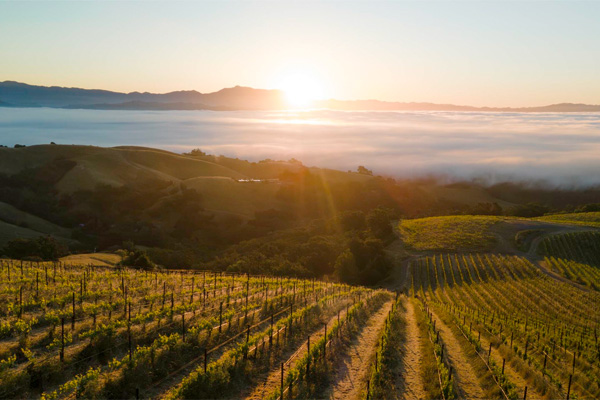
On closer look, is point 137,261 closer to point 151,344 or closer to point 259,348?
point 151,344

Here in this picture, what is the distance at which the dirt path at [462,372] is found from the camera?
1495 cm

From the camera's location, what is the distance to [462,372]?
17.0 metres

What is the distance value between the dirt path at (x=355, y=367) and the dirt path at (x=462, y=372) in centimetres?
340

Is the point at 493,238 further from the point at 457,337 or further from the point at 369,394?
the point at 369,394

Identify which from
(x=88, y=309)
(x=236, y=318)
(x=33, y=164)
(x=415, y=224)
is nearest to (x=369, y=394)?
(x=236, y=318)

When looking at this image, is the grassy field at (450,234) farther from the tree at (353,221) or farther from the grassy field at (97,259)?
the grassy field at (97,259)

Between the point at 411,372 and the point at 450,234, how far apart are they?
2293 inches

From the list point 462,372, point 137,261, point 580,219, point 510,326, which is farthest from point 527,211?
point 462,372

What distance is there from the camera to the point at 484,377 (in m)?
16.1

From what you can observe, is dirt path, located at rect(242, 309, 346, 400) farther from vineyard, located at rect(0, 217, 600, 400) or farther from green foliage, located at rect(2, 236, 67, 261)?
green foliage, located at rect(2, 236, 67, 261)

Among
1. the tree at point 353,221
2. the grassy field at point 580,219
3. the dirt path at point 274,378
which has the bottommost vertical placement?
the tree at point 353,221

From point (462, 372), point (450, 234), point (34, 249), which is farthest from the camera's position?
point (450, 234)

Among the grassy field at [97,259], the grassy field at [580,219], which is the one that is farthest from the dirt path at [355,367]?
the grassy field at [580,219]

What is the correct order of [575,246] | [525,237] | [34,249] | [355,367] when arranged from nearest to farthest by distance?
[355,367]
[34,249]
[575,246]
[525,237]
